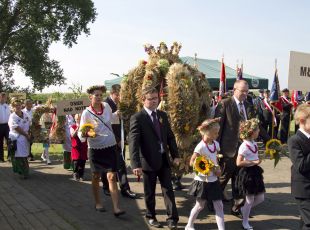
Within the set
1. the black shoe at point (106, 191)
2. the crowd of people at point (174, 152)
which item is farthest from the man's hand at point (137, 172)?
the black shoe at point (106, 191)

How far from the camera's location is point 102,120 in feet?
23.1

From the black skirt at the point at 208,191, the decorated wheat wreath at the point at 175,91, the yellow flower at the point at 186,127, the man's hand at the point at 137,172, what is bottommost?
the black skirt at the point at 208,191

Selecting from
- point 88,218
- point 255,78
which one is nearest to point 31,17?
point 255,78

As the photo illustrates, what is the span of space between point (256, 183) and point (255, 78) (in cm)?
1642

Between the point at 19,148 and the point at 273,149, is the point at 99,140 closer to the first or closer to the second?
the point at 273,149

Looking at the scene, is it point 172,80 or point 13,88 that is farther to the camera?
point 13,88

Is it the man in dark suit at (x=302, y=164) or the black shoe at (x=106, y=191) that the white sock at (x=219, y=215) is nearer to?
the man in dark suit at (x=302, y=164)

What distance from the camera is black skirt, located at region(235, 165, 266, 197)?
6.14 meters

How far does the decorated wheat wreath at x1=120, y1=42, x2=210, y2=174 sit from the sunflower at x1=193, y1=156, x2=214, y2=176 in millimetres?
1520

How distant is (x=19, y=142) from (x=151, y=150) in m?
5.62

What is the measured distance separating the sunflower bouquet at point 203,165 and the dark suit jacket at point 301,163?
1419mm

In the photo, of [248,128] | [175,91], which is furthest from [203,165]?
[175,91]

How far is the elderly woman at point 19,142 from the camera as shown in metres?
10.6

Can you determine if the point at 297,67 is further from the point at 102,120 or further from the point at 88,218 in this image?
the point at 88,218
